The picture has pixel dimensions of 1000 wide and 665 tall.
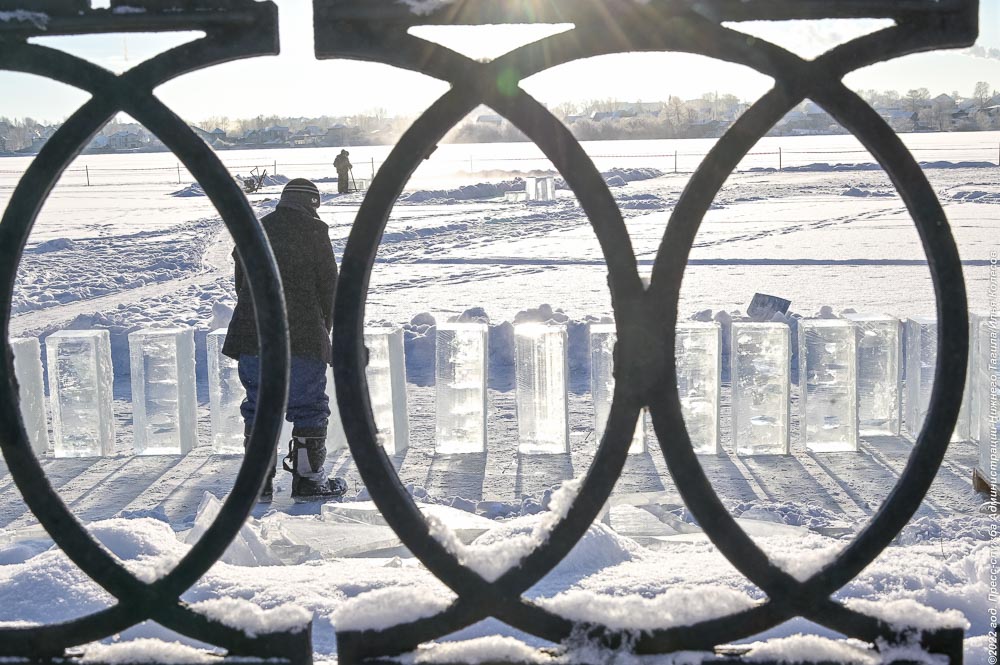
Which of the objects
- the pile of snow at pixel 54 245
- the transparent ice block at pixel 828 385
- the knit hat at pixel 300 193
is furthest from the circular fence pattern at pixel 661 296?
the pile of snow at pixel 54 245

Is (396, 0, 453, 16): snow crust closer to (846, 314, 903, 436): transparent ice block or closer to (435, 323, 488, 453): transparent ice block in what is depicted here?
(435, 323, 488, 453): transparent ice block

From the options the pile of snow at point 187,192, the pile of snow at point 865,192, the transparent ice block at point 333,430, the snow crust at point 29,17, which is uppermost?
the pile of snow at point 187,192

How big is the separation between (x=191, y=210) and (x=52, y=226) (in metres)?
3.08

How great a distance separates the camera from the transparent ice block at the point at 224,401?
17.2ft

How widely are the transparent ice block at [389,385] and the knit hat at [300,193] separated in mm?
790

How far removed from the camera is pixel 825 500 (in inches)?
177

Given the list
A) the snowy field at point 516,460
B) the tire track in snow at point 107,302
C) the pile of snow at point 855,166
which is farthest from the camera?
the pile of snow at point 855,166

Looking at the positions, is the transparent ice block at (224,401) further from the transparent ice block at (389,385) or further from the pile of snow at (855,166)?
the pile of snow at (855,166)

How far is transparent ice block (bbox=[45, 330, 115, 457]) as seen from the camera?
5074mm

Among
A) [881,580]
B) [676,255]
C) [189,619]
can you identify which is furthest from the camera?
[881,580]

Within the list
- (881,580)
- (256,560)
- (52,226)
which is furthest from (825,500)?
(52,226)

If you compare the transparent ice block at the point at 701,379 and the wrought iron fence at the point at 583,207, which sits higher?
the wrought iron fence at the point at 583,207

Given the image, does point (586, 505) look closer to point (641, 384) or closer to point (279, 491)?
point (641, 384)

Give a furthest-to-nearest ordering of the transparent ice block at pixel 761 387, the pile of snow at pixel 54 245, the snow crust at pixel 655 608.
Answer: the pile of snow at pixel 54 245 → the transparent ice block at pixel 761 387 → the snow crust at pixel 655 608
